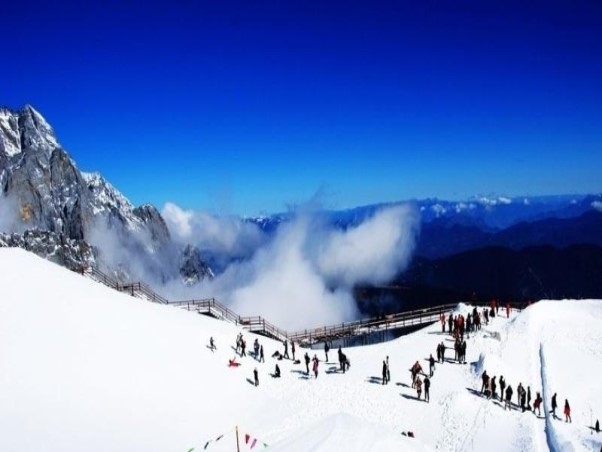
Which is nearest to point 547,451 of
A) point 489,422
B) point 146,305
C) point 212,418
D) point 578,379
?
point 489,422

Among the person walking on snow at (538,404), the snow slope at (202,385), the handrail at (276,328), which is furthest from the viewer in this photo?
the handrail at (276,328)

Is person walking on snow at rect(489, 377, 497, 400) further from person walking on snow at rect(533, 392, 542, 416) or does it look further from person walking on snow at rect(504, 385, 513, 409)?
person walking on snow at rect(533, 392, 542, 416)

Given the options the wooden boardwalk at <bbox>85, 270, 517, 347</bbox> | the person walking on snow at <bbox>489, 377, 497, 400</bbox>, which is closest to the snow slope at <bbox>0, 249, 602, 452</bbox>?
the person walking on snow at <bbox>489, 377, 497, 400</bbox>

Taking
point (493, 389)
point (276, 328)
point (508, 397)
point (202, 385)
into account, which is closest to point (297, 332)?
point (276, 328)

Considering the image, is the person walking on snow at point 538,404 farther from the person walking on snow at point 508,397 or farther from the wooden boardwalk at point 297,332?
the wooden boardwalk at point 297,332

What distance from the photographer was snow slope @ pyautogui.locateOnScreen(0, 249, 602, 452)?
23.2 m

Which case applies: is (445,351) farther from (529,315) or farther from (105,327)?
(105,327)

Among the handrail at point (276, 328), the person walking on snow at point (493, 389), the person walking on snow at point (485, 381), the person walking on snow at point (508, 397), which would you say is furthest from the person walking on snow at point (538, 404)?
the handrail at point (276, 328)

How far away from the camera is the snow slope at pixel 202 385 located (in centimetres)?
2323

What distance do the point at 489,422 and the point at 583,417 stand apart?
273 inches

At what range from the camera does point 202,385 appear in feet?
96.4

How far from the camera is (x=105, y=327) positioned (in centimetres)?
3078

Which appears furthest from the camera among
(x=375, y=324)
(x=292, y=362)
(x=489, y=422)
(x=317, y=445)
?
(x=375, y=324)

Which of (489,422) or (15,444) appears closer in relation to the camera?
(15,444)
